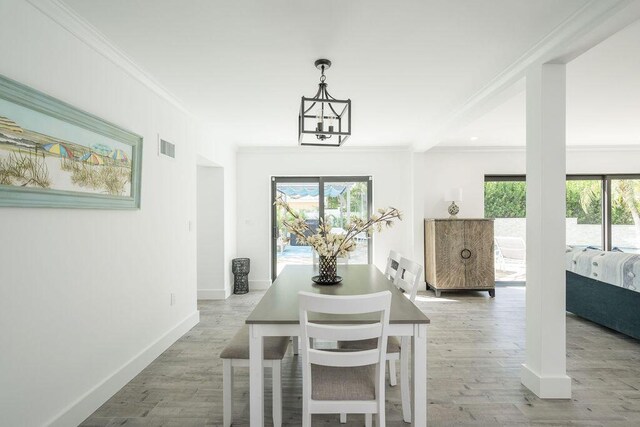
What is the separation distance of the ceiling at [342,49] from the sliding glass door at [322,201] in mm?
2185

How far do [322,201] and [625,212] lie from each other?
5.52 metres

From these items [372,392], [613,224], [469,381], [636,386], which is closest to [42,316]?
[372,392]

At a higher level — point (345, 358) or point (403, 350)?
point (345, 358)

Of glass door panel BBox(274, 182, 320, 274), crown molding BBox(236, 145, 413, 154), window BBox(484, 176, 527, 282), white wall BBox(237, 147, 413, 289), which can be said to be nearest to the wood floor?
white wall BBox(237, 147, 413, 289)

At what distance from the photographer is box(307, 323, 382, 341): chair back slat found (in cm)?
157

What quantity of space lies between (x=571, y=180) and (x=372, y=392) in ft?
21.1

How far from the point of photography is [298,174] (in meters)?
5.99

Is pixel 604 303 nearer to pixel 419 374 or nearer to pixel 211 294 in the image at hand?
pixel 419 374

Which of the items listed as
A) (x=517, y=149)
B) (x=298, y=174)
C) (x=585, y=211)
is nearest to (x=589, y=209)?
(x=585, y=211)

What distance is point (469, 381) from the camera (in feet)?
8.59

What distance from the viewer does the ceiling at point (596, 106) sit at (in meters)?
2.57

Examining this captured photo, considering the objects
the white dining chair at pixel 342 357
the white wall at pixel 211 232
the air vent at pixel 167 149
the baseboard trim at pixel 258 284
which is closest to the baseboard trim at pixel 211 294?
the white wall at pixel 211 232

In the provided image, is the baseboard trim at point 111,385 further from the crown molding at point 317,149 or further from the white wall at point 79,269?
the crown molding at point 317,149

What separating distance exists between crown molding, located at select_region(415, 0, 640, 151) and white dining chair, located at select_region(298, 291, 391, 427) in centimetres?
189
